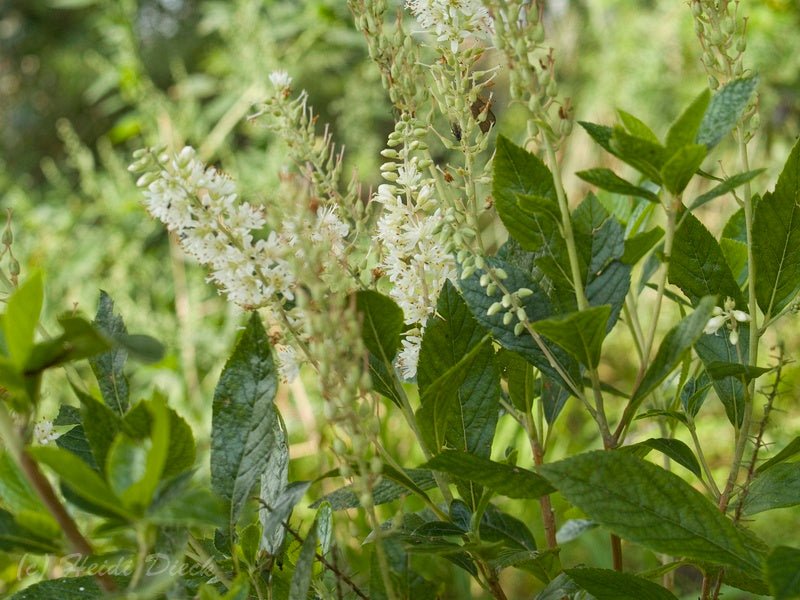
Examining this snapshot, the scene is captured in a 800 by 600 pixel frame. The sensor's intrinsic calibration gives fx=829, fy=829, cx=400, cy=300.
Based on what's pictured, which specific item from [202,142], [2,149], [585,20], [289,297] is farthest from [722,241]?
[2,149]

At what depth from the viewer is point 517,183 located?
0.45m

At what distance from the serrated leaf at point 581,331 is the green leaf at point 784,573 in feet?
0.39

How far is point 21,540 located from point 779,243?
415 millimetres

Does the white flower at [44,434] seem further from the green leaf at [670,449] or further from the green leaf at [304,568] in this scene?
the green leaf at [670,449]

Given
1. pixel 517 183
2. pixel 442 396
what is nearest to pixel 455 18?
pixel 517 183

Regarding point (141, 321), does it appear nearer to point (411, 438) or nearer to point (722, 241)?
point (411, 438)

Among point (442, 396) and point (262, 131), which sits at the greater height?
point (442, 396)

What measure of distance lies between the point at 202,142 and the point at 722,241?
195 cm

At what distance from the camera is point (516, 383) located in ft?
1.67

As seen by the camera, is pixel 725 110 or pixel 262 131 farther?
pixel 262 131

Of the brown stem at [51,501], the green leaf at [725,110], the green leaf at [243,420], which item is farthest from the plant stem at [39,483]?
the green leaf at [725,110]

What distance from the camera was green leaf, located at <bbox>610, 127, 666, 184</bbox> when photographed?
377 millimetres

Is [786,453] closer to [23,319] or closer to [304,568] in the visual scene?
[304,568]

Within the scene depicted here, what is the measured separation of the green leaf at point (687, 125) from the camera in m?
0.39
